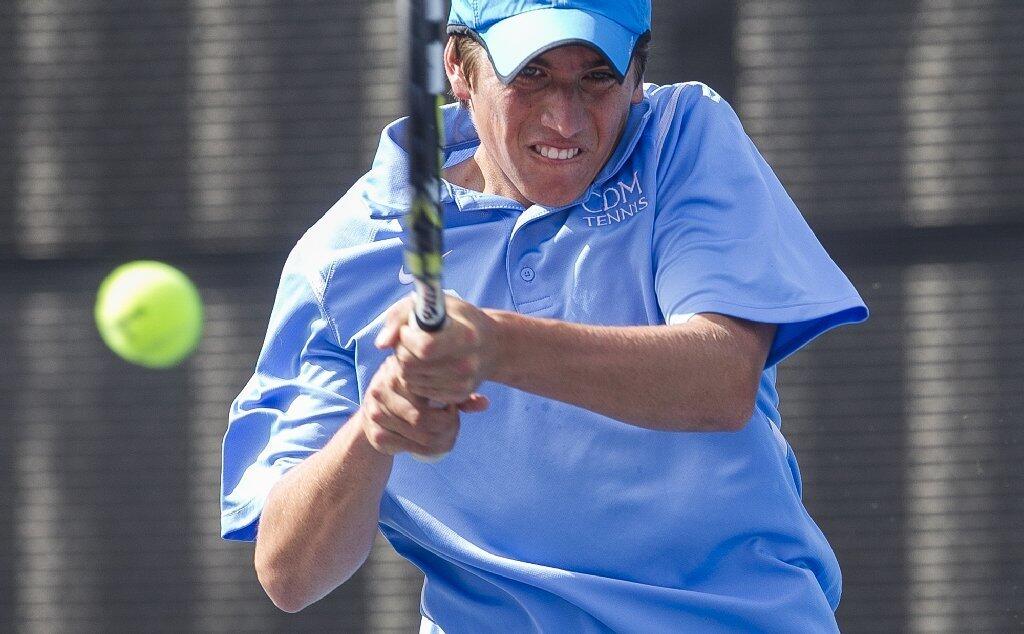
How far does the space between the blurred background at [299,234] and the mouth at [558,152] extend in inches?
58.0

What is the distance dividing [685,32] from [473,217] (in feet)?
4.81

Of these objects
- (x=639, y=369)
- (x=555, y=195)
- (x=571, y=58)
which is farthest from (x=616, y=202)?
(x=639, y=369)

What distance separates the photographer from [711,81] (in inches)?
123

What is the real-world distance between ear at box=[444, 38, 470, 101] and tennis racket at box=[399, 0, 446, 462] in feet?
1.88

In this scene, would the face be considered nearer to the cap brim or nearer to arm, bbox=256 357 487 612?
the cap brim

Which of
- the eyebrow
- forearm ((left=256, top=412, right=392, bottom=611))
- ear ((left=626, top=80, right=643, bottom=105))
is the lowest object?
forearm ((left=256, top=412, right=392, bottom=611))

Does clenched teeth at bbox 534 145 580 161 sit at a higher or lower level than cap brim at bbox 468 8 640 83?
lower

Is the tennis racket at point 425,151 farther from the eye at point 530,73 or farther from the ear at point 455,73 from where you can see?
the ear at point 455,73

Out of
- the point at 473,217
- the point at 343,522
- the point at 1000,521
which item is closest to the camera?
the point at 343,522

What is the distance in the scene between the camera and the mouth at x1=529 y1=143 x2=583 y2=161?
1.71 meters

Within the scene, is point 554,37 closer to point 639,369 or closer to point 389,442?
point 639,369

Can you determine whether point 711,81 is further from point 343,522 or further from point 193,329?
point 343,522

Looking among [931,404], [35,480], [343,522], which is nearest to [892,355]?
[931,404]

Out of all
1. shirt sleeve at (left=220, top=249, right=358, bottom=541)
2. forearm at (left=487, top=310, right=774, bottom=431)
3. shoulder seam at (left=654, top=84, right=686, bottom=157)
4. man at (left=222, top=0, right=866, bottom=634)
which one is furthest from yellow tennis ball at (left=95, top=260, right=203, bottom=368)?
forearm at (left=487, top=310, right=774, bottom=431)
